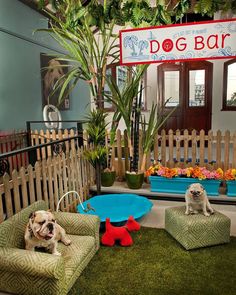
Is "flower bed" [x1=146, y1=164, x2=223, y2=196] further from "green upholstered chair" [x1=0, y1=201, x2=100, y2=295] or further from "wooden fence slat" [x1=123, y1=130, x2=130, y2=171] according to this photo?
"green upholstered chair" [x1=0, y1=201, x2=100, y2=295]

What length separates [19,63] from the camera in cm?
618

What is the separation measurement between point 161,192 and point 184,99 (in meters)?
4.41

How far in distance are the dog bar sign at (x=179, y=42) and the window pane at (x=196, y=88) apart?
5.57m

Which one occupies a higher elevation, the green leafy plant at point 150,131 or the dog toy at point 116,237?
the green leafy plant at point 150,131

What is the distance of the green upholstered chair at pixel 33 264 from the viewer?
1.77 meters

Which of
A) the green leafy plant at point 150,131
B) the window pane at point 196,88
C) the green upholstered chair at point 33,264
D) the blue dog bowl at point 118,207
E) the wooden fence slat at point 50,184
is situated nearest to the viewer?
the green upholstered chair at point 33,264

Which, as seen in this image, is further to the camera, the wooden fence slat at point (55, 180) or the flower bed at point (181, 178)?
the flower bed at point (181, 178)

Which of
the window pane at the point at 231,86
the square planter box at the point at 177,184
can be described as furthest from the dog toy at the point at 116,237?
the window pane at the point at 231,86

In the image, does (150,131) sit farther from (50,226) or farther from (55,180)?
(50,226)

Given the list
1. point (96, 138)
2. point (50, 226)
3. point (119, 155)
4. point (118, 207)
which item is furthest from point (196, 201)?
point (119, 155)

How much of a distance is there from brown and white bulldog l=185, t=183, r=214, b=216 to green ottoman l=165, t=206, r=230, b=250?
0.06 meters

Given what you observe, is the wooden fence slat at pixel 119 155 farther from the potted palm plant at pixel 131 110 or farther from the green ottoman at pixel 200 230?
the green ottoman at pixel 200 230

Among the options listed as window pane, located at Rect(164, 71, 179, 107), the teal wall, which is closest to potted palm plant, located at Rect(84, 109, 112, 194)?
the teal wall

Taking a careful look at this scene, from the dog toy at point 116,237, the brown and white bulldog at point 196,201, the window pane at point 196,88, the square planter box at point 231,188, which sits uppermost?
the window pane at point 196,88
